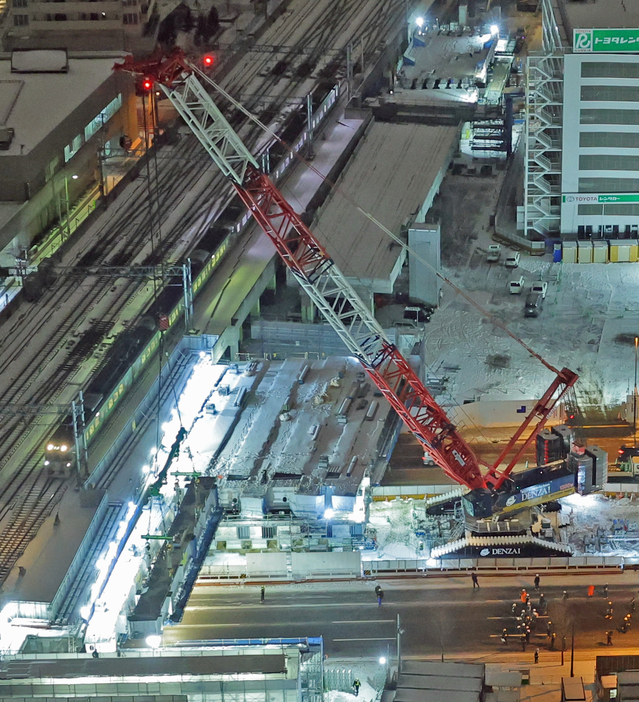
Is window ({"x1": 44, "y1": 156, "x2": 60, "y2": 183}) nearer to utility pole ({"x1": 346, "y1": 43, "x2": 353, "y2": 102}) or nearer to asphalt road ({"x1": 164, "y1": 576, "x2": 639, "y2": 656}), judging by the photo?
utility pole ({"x1": 346, "y1": 43, "x2": 353, "y2": 102})

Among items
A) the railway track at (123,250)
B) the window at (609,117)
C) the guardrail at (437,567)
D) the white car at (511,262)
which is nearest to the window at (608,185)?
the window at (609,117)

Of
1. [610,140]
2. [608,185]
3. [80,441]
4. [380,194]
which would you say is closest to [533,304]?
[608,185]

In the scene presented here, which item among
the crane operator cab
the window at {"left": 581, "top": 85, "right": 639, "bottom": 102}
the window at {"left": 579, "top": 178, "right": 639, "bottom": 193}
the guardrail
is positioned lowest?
the guardrail

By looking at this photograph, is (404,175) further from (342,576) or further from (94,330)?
(342,576)

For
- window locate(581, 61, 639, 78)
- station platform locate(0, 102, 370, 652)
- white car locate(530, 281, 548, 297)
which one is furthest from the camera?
window locate(581, 61, 639, 78)

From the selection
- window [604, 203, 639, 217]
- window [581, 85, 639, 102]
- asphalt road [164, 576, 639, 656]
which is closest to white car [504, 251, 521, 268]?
window [604, 203, 639, 217]

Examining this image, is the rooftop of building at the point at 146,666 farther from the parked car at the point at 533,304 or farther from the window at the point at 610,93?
the window at the point at 610,93

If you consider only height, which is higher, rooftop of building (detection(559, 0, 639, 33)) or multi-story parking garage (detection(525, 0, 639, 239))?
rooftop of building (detection(559, 0, 639, 33))

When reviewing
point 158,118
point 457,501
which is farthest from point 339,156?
point 457,501
